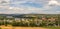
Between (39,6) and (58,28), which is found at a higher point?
(39,6)

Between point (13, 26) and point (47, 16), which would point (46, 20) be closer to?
point (47, 16)

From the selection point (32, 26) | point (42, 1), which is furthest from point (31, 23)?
point (42, 1)

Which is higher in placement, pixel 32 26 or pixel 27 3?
pixel 27 3

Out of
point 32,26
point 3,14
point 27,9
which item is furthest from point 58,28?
point 3,14

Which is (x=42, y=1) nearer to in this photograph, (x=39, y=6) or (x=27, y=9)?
(x=39, y=6)

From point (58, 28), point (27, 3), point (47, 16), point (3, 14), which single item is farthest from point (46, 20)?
point (3, 14)

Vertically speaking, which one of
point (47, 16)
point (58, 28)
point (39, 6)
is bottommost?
point (58, 28)

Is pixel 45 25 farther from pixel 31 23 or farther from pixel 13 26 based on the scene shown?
pixel 13 26
